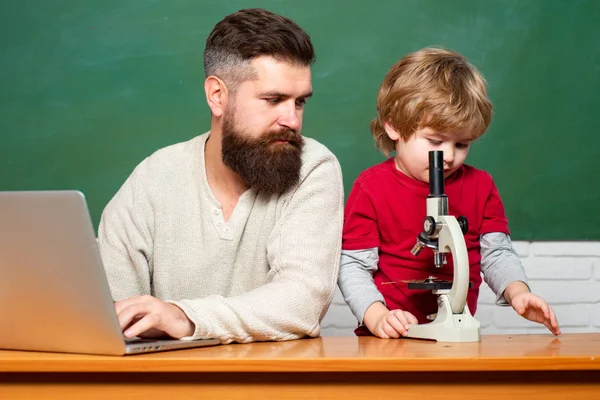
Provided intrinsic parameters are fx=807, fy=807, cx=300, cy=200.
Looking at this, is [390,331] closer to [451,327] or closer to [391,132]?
[451,327]

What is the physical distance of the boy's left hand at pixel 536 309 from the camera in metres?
1.78

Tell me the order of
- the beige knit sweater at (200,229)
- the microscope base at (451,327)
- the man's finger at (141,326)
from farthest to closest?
the beige knit sweater at (200,229)
the microscope base at (451,327)
the man's finger at (141,326)

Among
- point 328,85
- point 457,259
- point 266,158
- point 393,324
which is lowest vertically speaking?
point 393,324

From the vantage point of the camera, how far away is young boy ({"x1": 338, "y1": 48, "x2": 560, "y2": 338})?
206 cm

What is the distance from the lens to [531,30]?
2873 millimetres

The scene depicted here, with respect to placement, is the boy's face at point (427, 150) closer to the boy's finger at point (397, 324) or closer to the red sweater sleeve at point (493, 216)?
the red sweater sleeve at point (493, 216)

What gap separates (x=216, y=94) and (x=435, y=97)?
1.94 ft

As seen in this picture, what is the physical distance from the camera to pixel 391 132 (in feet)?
7.30

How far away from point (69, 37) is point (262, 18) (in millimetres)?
1025

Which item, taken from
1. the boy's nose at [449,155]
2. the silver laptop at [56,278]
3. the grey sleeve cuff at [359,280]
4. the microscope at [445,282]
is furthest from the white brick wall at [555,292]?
the silver laptop at [56,278]

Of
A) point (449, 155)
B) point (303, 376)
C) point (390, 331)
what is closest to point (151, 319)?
point (303, 376)

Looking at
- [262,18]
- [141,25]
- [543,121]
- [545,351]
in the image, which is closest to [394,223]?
[262,18]

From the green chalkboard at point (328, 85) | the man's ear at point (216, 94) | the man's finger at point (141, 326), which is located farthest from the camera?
the green chalkboard at point (328, 85)

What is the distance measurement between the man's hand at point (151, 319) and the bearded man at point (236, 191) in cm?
39
